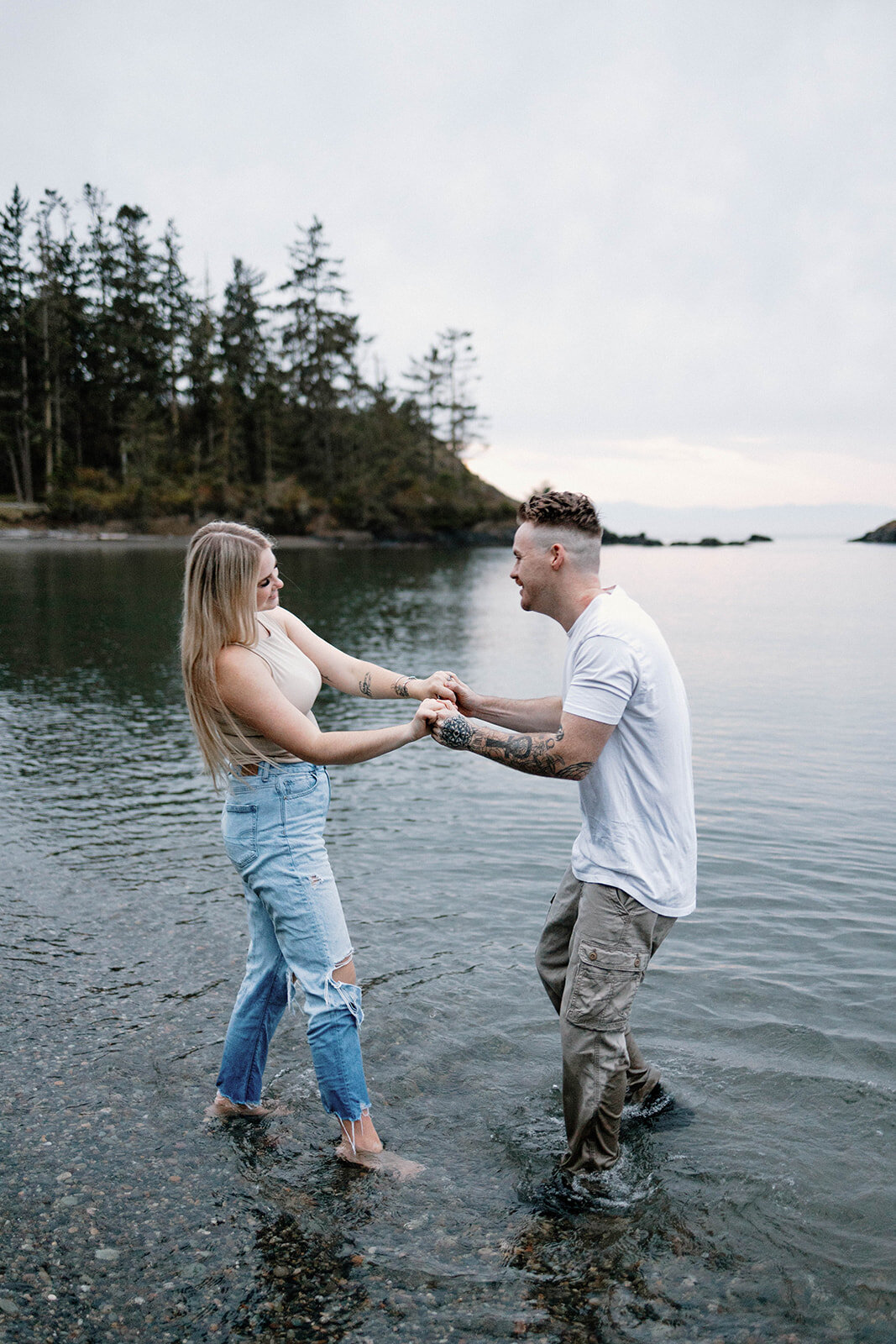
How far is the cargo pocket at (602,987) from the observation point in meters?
3.95

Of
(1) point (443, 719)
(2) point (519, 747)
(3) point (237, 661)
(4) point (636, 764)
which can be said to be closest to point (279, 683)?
(3) point (237, 661)

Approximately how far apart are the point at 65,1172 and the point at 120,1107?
0.57 meters

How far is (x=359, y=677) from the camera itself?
470 centimetres

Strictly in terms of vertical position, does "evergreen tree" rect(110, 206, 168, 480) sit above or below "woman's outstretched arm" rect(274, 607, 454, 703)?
above

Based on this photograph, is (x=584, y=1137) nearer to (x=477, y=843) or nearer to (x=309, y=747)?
(x=309, y=747)

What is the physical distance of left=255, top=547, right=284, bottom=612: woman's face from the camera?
13.1 ft

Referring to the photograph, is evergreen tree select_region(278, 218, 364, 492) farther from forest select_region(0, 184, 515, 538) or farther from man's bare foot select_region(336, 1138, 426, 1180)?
man's bare foot select_region(336, 1138, 426, 1180)

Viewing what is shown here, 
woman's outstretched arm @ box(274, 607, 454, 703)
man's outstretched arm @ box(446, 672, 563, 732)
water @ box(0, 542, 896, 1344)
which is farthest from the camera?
man's outstretched arm @ box(446, 672, 563, 732)

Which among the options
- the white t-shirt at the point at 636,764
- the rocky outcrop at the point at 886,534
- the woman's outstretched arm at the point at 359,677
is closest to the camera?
the white t-shirt at the point at 636,764

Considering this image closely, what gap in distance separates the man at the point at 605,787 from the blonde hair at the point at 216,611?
1.11m

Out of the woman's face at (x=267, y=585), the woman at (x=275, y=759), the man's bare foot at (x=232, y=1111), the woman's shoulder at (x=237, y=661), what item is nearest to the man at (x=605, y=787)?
the woman at (x=275, y=759)

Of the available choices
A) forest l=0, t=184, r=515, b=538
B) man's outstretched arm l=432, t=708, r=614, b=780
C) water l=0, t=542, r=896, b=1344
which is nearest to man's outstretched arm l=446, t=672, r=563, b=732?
man's outstretched arm l=432, t=708, r=614, b=780

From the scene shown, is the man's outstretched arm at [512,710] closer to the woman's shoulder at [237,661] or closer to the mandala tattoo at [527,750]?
the mandala tattoo at [527,750]

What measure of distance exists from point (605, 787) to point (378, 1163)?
2123 mm
